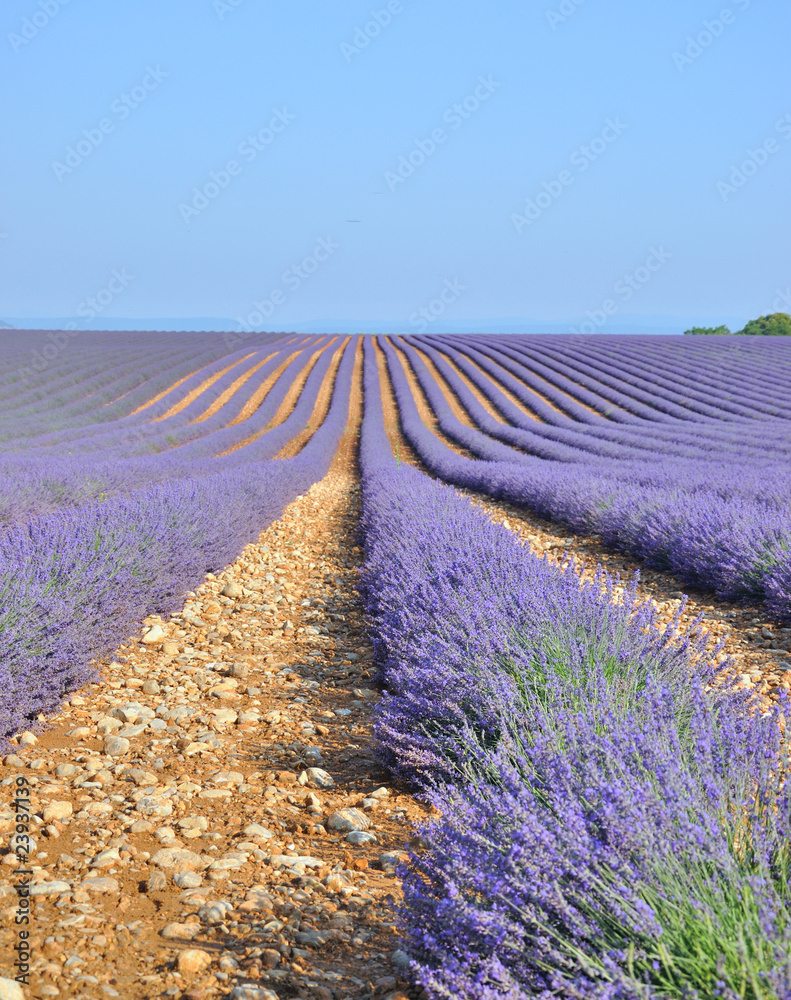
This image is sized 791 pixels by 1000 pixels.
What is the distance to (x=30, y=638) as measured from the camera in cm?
282

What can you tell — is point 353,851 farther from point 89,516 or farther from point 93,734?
point 89,516

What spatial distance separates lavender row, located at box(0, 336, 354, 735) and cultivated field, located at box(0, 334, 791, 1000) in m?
0.02

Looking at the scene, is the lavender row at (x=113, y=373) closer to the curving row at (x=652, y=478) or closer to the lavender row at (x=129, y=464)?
the lavender row at (x=129, y=464)

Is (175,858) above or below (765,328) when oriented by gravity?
below

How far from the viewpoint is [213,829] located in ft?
7.21

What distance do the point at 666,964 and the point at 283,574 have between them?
16.2 ft

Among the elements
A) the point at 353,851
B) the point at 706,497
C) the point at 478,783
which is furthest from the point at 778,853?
the point at 706,497

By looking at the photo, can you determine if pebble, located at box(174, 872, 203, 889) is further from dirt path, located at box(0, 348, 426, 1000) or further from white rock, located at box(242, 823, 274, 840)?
white rock, located at box(242, 823, 274, 840)

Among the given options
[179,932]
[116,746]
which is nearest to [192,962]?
[179,932]

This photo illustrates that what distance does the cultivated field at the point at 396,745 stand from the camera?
4.16 feet

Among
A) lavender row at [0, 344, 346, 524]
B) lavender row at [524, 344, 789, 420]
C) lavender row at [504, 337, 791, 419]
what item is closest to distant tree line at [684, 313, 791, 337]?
lavender row at [504, 337, 791, 419]

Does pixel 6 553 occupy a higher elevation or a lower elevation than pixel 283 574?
higher

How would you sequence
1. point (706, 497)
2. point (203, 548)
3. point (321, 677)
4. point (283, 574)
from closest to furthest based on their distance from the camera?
1. point (321, 677)
2. point (203, 548)
3. point (283, 574)
4. point (706, 497)

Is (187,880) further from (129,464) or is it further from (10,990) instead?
(129,464)
